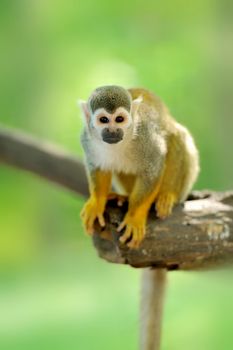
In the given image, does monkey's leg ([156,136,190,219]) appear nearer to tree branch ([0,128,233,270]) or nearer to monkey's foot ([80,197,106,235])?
tree branch ([0,128,233,270])

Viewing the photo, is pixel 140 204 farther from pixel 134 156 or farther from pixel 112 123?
pixel 112 123

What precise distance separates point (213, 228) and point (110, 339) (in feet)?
13.8

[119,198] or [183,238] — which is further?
[119,198]

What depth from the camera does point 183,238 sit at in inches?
106

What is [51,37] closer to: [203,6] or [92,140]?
[203,6]

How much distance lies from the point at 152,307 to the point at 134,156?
0.76m

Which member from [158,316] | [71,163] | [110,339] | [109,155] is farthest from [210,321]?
[109,155]

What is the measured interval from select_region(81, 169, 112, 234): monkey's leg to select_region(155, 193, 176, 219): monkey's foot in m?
0.25

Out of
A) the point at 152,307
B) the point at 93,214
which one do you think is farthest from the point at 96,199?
the point at 152,307

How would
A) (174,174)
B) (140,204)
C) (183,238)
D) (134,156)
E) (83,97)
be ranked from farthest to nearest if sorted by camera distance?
1. (83,97)
2. (174,174)
3. (134,156)
4. (140,204)
5. (183,238)

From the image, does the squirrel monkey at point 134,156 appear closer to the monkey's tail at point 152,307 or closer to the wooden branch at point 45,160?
the monkey's tail at point 152,307

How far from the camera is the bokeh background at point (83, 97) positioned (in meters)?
7.30

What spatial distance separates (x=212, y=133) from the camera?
7.85 meters

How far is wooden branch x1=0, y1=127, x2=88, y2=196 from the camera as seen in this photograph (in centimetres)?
431
